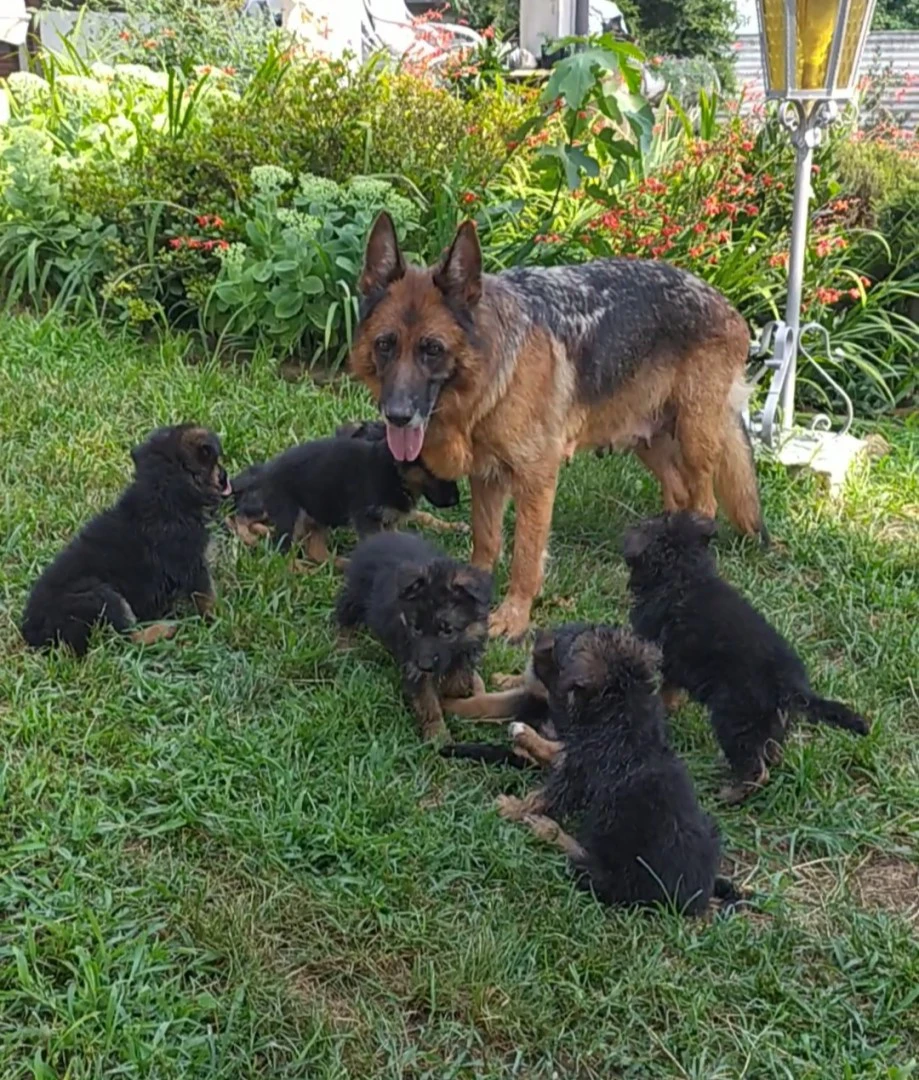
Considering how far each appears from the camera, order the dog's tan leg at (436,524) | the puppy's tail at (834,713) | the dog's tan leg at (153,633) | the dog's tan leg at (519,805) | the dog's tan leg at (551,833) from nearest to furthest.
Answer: the dog's tan leg at (551,833) < the dog's tan leg at (519,805) < the puppy's tail at (834,713) < the dog's tan leg at (153,633) < the dog's tan leg at (436,524)

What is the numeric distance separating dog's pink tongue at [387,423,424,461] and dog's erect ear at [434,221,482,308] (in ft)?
1.81

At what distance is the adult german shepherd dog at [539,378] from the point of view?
14.3 ft

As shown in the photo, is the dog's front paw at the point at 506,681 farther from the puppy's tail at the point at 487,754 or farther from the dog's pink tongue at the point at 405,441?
the dog's pink tongue at the point at 405,441

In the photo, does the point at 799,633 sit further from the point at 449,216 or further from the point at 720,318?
the point at 449,216

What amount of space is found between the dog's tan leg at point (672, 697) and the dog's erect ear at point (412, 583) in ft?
3.14

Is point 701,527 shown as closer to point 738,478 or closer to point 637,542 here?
point 637,542

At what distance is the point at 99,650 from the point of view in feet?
13.4

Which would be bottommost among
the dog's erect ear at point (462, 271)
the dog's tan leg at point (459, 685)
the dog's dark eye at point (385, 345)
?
the dog's tan leg at point (459, 685)

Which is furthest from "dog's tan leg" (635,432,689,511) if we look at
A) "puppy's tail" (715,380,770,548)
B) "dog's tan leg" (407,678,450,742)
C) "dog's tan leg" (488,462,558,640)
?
"dog's tan leg" (407,678,450,742)

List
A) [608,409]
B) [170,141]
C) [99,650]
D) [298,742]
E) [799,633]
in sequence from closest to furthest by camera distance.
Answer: [298,742], [99,650], [799,633], [608,409], [170,141]

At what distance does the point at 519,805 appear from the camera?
11.6ft

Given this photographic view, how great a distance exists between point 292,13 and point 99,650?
887cm

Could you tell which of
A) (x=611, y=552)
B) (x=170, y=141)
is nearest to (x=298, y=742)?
(x=611, y=552)

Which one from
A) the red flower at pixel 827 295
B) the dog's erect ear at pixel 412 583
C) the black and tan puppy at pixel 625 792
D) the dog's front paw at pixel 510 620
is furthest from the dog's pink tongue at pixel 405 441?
the red flower at pixel 827 295
